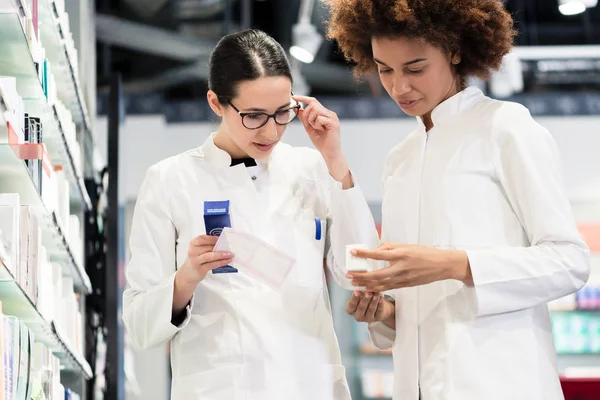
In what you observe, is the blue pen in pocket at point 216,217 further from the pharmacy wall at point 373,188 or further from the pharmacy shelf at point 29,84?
the pharmacy wall at point 373,188

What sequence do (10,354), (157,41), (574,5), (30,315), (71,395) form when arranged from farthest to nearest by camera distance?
(157,41) → (574,5) → (71,395) → (30,315) → (10,354)

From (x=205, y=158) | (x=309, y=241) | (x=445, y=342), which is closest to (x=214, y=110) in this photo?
(x=205, y=158)

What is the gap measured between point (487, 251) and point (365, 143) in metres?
7.09

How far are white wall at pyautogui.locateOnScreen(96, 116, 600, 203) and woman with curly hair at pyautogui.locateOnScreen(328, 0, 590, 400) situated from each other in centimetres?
650

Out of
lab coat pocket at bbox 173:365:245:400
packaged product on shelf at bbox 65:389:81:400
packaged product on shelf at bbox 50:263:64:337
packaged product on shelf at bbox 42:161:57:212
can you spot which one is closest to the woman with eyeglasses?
lab coat pocket at bbox 173:365:245:400

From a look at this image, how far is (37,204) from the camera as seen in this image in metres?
2.87

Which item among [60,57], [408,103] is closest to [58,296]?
[60,57]

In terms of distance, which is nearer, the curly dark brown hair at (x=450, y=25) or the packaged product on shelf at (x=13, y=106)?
the packaged product on shelf at (x=13, y=106)

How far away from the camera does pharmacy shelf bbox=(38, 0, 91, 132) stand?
3559 mm

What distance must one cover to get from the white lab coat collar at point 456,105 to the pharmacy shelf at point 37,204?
111 centimetres

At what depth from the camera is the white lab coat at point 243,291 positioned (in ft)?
8.19

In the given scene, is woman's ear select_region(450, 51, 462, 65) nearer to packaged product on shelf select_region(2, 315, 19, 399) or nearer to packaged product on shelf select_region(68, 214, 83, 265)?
packaged product on shelf select_region(2, 315, 19, 399)

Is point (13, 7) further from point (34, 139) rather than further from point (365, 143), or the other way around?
point (365, 143)

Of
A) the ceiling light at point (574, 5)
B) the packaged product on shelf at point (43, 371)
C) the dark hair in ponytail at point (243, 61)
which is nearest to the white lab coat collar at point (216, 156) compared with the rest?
the dark hair in ponytail at point (243, 61)
